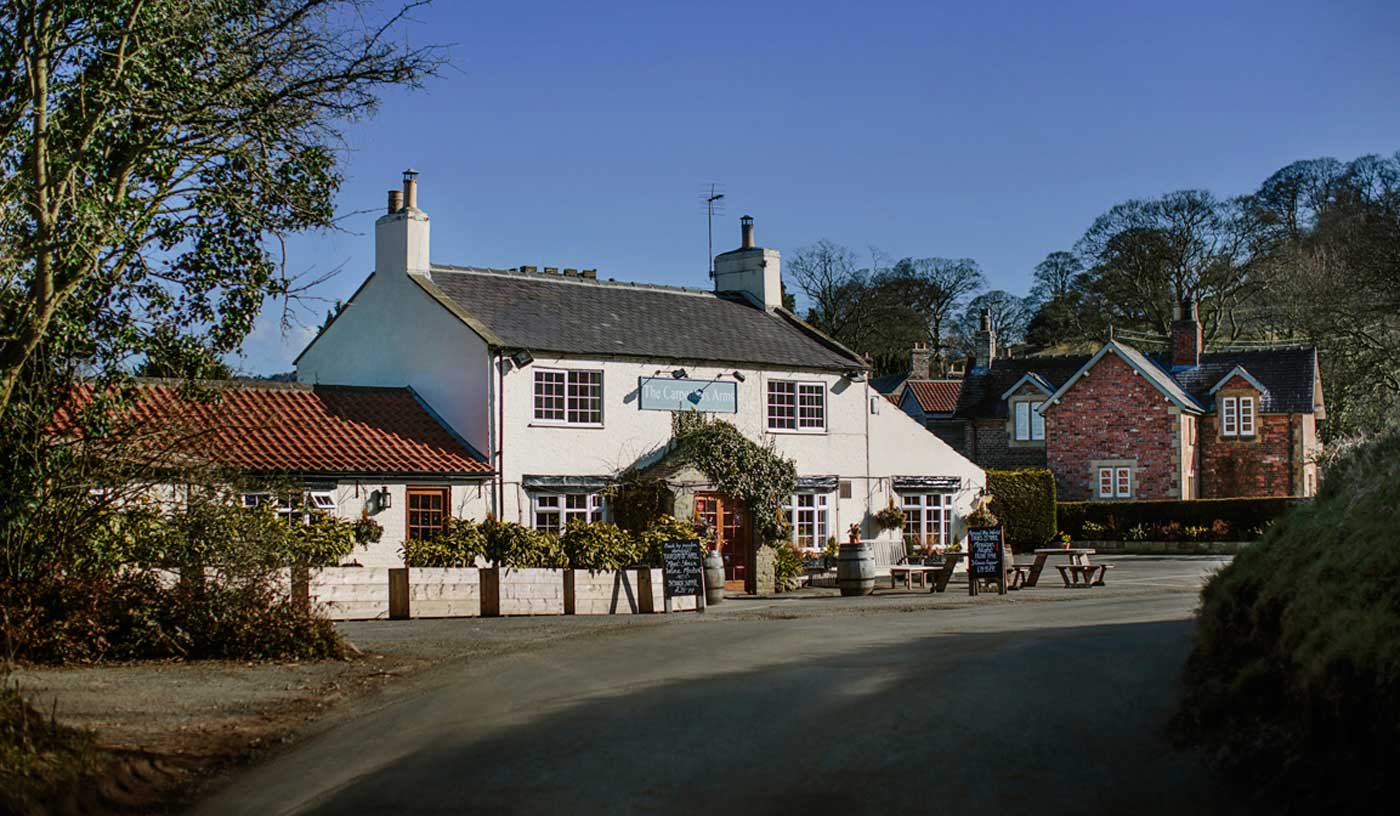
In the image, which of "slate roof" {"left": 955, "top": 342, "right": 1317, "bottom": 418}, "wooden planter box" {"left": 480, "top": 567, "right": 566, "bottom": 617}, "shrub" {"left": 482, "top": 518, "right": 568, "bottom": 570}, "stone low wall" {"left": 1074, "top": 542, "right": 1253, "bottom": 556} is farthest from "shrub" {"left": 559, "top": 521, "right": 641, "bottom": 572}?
"slate roof" {"left": 955, "top": 342, "right": 1317, "bottom": 418}

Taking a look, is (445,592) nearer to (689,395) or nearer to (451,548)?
(451,548)

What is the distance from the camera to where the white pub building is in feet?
101

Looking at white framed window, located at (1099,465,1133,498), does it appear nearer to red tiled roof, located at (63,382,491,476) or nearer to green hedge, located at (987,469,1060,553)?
green hedge, located at (987,469,1060,553)

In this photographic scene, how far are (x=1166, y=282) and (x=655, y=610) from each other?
208 ft

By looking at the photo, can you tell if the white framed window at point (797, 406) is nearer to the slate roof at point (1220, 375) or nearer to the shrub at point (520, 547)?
the shrub at point (520, 547)

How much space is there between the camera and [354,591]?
870 inches

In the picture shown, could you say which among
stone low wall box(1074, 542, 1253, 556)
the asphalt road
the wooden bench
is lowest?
stone low wall box(1074, 542, 1253, 556)

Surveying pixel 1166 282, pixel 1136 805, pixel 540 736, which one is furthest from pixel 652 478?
pixel 1166 282

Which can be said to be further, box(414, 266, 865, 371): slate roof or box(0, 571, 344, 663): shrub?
box(414, 266, 865, 371): slate roof

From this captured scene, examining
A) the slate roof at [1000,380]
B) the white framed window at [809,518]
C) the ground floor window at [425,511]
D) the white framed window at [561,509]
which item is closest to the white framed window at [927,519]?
the white framed window at [809,518]

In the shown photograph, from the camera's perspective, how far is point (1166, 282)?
80.8 m

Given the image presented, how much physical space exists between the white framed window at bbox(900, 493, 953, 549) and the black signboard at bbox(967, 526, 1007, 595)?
8360 mm

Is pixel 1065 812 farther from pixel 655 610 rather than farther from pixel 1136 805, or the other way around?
pixel 655 610

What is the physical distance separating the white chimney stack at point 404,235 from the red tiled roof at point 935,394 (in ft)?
118
